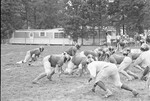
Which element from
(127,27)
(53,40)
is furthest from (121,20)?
(53,40)

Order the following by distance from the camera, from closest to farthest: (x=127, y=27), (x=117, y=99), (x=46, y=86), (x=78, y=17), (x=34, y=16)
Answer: (x=117, y=99) < (x=46, y=86) < (x=78, y=17) < (x=127, y=27) < (x=34, y=16)

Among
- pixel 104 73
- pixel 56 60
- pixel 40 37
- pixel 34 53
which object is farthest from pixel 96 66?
pixel 40 37

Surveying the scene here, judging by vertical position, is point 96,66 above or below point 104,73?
above

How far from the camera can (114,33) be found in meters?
36.3

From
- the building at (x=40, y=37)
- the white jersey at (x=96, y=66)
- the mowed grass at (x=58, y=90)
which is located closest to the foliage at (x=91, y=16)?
the building at (x=40, y=37)

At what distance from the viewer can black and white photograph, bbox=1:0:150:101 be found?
22.9ft

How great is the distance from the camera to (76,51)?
32.9 feet

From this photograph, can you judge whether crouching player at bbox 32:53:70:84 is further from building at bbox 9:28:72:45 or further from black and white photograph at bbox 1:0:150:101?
building at bbox 9:28:72:45

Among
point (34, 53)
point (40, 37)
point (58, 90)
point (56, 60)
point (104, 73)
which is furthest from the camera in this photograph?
point (40, 37)

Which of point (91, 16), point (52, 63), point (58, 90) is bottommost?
point (58, 90)

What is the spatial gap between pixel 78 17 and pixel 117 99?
1012 inches

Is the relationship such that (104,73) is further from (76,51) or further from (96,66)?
(76,51)

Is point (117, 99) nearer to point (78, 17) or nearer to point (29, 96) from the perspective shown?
point (29, 96)

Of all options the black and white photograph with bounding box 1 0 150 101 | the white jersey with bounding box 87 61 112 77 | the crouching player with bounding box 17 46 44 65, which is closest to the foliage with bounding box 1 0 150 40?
the black and white photograph with bounding box 1 0 150 101
